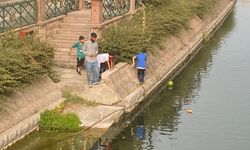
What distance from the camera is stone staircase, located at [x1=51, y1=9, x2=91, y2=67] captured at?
22219mm

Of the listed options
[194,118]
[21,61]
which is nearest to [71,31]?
[194,118]

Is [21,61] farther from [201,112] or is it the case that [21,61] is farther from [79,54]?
[201,112]

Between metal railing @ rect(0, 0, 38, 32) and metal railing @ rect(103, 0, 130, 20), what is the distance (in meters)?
3.17

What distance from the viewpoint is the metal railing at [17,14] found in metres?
20.0

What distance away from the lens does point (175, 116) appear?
1969 cm

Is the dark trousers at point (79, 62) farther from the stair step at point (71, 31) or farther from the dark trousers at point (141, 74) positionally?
the stair step at point (71, 31)

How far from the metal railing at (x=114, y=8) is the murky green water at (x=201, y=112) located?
3946mm

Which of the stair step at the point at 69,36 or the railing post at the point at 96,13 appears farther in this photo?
the stair step at the point at 69,36

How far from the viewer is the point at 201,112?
786 inches

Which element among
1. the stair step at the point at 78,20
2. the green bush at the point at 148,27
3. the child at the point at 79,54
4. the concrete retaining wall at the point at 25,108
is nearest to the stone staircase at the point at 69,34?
the stair step at the point at 78,20

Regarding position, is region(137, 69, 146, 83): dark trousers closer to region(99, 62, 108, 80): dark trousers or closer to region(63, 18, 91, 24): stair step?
region(99, 62, 108, 80): dark trousers

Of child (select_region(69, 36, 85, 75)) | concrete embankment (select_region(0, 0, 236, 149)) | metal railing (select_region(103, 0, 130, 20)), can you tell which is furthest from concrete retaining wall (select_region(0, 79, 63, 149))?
metal railing (select_region(103, 0, 130, 20))

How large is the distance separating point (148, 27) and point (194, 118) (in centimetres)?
639

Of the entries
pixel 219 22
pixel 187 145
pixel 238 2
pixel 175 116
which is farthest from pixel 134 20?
pixel 238 2
